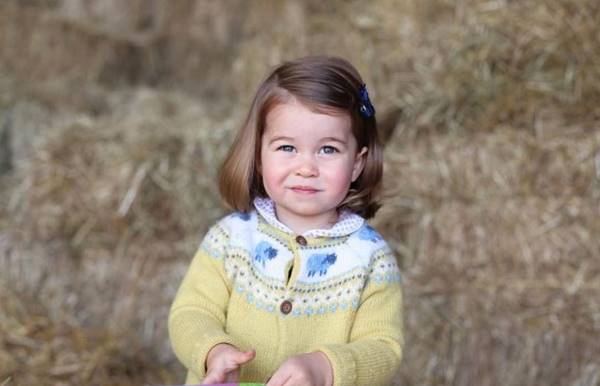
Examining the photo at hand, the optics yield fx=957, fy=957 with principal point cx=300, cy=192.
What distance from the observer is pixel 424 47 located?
4086mm

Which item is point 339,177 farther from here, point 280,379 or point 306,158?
Result: point 280,379

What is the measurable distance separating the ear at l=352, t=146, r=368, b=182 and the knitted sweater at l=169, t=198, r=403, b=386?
0.14m

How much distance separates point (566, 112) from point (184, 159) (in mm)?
1560

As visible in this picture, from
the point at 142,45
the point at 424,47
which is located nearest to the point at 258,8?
the point at 142,45

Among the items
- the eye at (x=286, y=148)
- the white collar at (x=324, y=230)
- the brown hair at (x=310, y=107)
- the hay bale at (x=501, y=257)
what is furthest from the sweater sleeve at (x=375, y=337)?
the hay bale at (x=501, y=257)

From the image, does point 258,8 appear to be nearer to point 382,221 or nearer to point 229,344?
point 382,221

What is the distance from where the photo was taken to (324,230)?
239cm

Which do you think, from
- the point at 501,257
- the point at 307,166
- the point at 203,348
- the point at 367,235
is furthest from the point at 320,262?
the point at 501,257

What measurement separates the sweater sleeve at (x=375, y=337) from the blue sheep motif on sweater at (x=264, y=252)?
25 centimetres

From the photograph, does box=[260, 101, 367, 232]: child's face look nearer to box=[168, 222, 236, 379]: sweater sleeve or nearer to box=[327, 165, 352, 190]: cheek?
box=[327, 165, 352, 190]: cheek

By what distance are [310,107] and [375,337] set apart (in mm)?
575

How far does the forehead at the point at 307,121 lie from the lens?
228cm

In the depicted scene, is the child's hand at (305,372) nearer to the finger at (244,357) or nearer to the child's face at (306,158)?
the finger at (244,357)

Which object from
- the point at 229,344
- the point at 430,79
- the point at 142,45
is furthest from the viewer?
the point at 142,45
